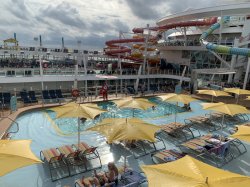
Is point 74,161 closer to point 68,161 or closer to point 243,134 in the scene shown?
point 68,161

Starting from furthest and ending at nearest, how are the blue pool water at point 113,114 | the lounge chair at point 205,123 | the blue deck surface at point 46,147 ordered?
the lounge chair at point 205,123
the blue pool water at point 113,114
the blue deck surface at point 46,147

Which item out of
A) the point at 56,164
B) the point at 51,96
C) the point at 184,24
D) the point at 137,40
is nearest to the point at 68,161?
the point at 56,164

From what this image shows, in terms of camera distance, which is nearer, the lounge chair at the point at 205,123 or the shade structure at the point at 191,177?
→ the shade structure at the point at 191,177

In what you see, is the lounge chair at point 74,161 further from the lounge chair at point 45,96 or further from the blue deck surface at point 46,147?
the lounge chair at point 45,96

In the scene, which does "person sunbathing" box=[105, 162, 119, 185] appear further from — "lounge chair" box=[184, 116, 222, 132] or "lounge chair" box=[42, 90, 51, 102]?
"lounge chair" box=[42, 90, 51, 102]

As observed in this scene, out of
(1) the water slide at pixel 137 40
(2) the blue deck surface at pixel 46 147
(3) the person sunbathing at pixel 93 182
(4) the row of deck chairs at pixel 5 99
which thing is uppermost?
(1) the water slide at pixel 137 40

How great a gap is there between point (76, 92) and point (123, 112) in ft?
13.3

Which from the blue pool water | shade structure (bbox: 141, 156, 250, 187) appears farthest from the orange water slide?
shade structure (bbox: 141, 156, 250, 187)

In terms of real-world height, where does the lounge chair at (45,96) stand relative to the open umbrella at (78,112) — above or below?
below

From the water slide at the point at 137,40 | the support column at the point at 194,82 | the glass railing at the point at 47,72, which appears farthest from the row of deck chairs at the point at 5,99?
the support column at the point at 194,82

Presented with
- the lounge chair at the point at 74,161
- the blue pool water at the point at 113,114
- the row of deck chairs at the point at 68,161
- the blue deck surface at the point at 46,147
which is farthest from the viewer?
the blue pool water at the point at 113,114

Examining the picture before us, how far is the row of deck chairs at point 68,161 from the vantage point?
7.31 m

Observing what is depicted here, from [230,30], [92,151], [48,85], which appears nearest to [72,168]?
A: [92,151]

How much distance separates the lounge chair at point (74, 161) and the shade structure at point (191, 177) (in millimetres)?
3443
